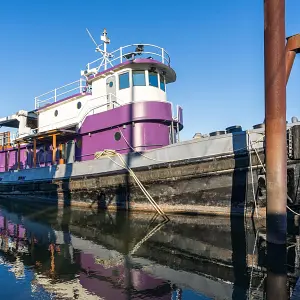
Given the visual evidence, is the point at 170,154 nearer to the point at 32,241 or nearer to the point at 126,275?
the point at 32,241

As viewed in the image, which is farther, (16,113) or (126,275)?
(16,113)

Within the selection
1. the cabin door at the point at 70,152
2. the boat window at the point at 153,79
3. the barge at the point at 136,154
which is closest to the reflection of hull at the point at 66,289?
the barge at the point at 136,154

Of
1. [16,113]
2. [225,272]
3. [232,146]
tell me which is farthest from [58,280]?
[16,113]

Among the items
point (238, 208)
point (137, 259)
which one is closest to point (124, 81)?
point (238, 208)

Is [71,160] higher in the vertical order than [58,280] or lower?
higher

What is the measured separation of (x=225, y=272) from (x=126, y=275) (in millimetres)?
1451

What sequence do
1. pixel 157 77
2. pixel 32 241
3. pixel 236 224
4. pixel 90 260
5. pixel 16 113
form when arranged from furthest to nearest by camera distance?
pixel 16 113 → pixel 157 77 → pixel 236 224 → pixel 32 241 → pixel 90 260

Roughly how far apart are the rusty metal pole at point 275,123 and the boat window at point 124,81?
7051 mm

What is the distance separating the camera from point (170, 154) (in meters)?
10.0

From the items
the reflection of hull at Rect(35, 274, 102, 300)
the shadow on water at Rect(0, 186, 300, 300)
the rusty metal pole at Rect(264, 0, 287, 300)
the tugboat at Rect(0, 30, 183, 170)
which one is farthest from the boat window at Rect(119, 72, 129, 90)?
the reflection of hull at Rect(35, 274, 102, 300)

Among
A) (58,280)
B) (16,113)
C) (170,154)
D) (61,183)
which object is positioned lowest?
(58,280)

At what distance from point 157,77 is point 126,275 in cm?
926

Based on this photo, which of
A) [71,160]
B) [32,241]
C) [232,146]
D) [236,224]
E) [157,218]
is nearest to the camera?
[32,241]

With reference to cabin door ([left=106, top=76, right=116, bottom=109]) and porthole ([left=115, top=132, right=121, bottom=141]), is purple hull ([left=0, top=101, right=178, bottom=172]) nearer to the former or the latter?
porthole ([left=115, top=132, right=121, bottom=141])
